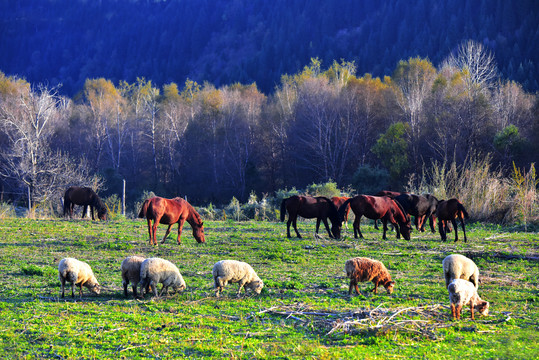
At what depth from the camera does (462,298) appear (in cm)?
829

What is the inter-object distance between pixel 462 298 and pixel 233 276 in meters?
4.06

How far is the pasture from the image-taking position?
22.8ft

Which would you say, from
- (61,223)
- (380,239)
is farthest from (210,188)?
(380,239)

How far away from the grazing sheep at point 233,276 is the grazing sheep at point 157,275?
0.71 m

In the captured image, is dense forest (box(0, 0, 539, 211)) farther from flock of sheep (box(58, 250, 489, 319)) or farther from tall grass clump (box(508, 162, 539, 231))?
flock of sheep (box(58, 250, 489, 319))

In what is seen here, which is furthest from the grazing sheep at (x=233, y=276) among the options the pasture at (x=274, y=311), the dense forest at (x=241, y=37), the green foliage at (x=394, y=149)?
the dense forest at (x=241, y=37)

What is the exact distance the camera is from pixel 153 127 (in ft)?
227

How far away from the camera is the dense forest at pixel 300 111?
161 ft

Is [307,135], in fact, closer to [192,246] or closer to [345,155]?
[345,155]

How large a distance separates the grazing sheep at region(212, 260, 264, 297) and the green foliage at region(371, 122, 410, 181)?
41.8 m

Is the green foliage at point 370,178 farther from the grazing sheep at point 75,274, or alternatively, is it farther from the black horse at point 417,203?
the grazing sheep at point 75,274

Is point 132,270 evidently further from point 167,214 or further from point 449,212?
point 449,212

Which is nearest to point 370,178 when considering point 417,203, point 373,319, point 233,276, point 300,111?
point 300,111

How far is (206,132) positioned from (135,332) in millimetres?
61252
